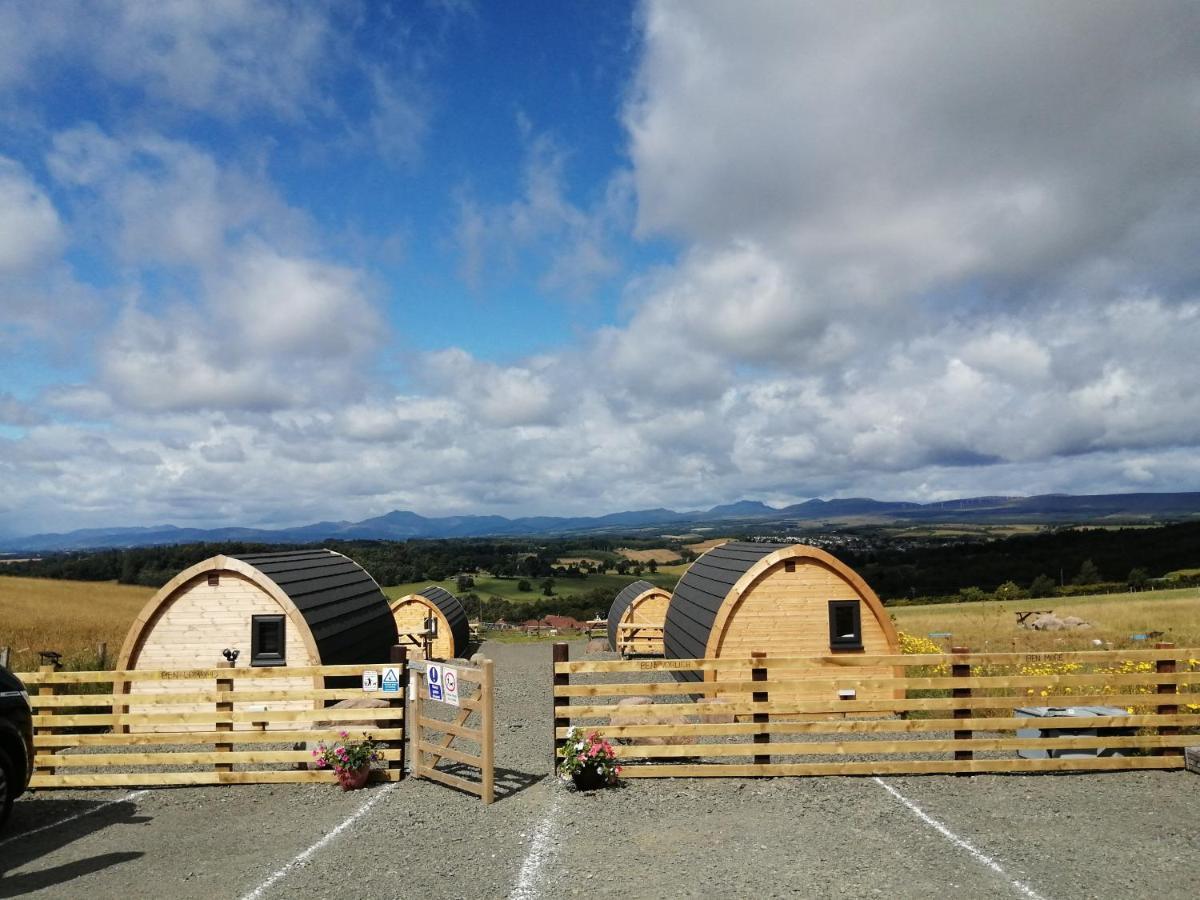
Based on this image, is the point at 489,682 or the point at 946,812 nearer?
the point at 946,812

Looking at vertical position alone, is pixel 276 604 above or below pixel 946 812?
above

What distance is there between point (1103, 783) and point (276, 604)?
52.0ft

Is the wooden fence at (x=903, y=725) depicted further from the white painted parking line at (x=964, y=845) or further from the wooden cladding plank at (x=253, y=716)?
the wooden cladding plank at (x=253, y=716)

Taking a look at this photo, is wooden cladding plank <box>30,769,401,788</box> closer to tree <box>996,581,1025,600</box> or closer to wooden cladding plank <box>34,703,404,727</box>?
wooden cladding plank <box>34,703,404,727</box>

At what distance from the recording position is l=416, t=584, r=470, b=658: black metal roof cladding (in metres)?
30.6

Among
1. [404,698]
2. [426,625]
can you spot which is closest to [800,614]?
[404,698]

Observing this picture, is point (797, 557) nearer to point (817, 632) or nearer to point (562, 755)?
point (817, 632)

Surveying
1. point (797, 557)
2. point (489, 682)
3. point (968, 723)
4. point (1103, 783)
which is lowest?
point (1103, 783)

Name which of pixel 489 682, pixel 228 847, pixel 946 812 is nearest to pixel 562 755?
pixel 489 682

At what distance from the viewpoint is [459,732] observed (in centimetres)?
1085

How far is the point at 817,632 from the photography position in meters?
16.8

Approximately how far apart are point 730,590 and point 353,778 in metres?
9.15

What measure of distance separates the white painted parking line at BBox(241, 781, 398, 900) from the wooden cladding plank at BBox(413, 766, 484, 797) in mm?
413

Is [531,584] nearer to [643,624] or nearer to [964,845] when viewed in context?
[643,624]
